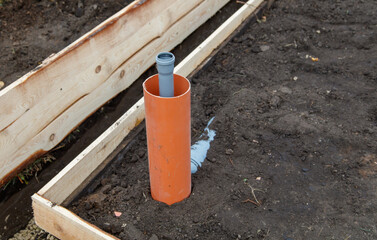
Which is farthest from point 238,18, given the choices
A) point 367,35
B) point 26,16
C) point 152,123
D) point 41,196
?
point 41,196

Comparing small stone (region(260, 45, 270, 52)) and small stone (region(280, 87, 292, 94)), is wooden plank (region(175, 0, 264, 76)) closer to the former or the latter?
small stone (region(260, 45, 270, 52))

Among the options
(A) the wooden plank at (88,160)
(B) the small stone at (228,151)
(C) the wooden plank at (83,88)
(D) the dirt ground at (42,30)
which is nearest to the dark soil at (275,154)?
(B) the small stone at (228,151)

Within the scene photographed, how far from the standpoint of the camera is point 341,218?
8.78 ft

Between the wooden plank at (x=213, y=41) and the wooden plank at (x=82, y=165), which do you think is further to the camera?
the wooden plank at (x=213, y=41)

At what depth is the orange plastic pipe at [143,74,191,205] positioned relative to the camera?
2.21 metres

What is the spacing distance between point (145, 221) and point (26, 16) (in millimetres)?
3054

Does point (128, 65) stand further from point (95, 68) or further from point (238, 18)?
point (238, 18)

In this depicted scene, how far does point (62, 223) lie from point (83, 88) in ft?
3.99

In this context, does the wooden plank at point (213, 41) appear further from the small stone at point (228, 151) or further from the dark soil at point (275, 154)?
the small stone at point (228, 151)

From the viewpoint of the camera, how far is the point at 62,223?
2604mm

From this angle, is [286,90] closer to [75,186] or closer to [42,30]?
[75,186]

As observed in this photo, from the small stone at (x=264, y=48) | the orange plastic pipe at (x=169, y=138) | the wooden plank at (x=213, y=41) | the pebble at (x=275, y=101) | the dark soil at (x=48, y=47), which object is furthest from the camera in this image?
the small stone at (x=264, y=48)

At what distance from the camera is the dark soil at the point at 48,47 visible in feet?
10.4

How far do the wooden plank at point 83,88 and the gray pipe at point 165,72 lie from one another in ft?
3.91
